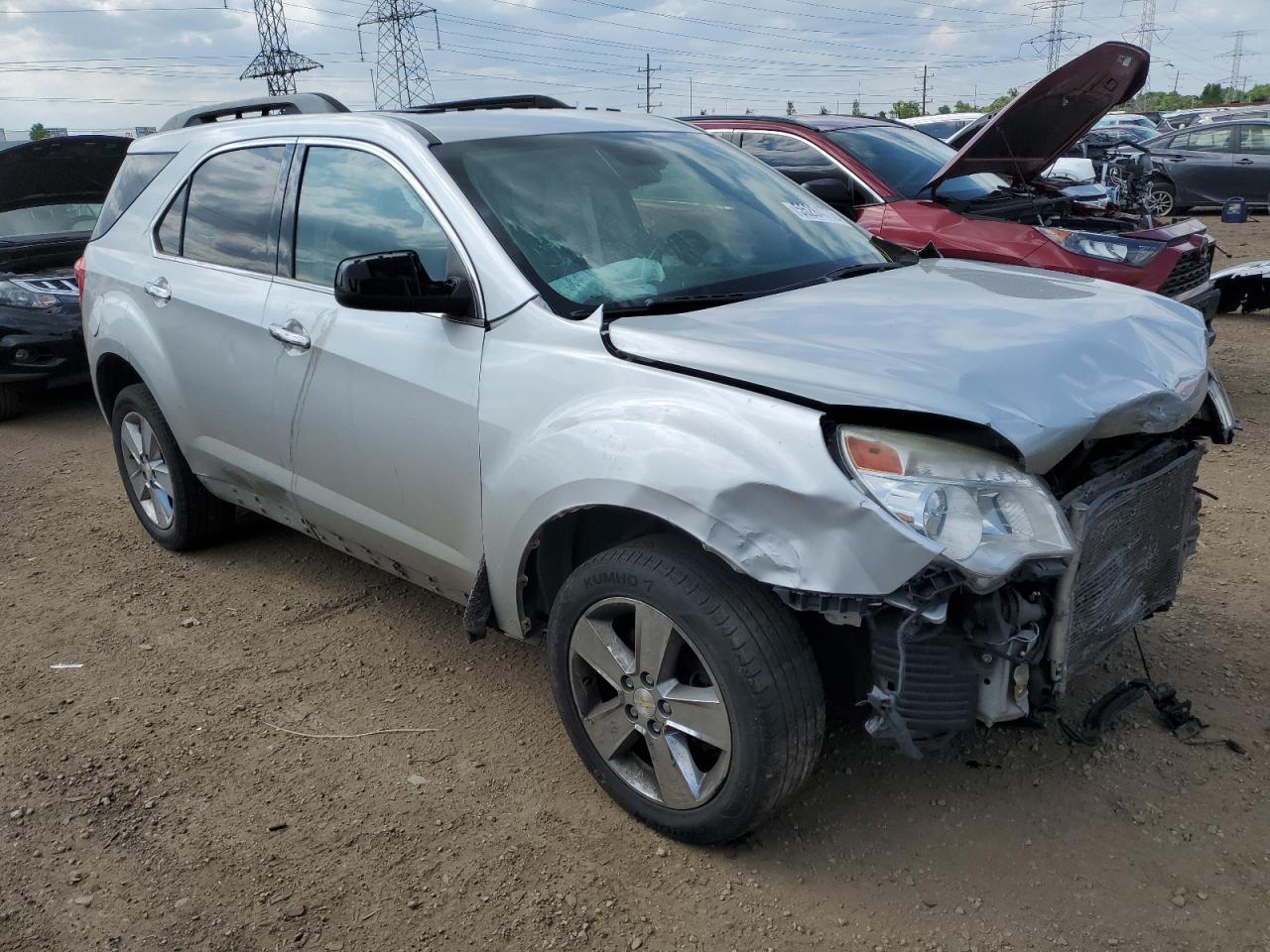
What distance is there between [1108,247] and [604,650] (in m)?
4.35

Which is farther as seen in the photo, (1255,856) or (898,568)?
(1255,856)

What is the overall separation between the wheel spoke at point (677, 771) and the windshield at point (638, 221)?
1.13 m

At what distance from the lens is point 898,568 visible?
2096 millimetres

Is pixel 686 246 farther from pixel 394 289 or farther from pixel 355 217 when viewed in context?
pixel 355 217

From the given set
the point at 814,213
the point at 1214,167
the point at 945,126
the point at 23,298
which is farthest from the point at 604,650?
the point at 945,126

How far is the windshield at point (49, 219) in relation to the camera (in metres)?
8.12

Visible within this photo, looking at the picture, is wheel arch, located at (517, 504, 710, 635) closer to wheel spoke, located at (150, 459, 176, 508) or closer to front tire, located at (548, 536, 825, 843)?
front tire, located at (548, 536, 825, 843)

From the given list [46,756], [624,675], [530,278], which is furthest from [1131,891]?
[46,756]

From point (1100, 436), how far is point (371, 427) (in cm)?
200

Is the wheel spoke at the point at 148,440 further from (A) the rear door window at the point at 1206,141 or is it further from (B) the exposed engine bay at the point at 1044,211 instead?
(A) the rear door window at the point at 1206,141

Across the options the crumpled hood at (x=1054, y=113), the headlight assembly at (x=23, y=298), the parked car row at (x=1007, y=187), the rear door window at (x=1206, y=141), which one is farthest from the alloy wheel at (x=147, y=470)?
the rear door window at (x=1206, y=141)

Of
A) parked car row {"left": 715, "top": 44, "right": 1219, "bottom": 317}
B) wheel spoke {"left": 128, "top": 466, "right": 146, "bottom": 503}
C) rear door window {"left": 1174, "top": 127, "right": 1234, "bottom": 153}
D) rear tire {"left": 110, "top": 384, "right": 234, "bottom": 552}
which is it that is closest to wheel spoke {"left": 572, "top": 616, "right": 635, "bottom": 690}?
rear tire {"left": 110, "top": 384, "right": 234, "bottom": 552}

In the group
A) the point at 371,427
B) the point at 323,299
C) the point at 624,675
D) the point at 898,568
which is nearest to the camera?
the point at 898,568

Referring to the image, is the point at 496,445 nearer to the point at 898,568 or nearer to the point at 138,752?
the point at 898,568
